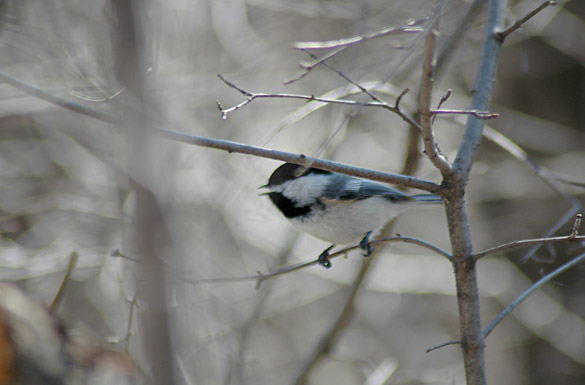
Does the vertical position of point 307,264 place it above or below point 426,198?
below

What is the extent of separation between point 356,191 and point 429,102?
5.67 ft

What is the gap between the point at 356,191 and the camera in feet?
11.6

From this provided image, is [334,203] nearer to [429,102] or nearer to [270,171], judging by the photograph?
[270,171]

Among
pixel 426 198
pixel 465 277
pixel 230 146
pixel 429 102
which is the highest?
pixel 426 198

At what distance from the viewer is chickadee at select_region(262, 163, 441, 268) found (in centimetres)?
339

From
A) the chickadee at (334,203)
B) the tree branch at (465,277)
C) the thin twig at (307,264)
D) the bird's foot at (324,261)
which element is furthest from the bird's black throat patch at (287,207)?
the tree branch at (465,277)

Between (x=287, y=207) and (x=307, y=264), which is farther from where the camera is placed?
(x=287, y=207)

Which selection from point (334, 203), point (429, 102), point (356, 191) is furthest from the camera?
point (356, 191)

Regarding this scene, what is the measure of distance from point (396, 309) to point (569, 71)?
12.8 feet

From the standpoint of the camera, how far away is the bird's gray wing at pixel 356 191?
3471 millimetres

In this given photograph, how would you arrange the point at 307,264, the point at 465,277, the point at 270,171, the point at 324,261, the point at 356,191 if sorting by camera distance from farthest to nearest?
the point at 270,171 → the point at 356,191 → the point at 324,261 → the point at 307,264 → the point at 465,277

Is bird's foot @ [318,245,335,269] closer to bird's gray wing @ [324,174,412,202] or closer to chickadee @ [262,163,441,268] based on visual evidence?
chickadee @ [262,163,441,268]

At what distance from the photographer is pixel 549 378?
17.5 feet

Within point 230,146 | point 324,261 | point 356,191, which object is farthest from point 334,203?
point 230,146
